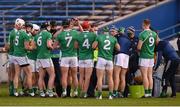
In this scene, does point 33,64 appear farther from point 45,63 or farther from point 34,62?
point 45,63

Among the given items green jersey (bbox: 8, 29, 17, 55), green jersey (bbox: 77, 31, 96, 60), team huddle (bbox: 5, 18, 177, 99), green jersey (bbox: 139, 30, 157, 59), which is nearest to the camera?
team huddle (bbox: 5, 18, 177, 99)

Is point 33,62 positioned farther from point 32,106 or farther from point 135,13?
point 135,13

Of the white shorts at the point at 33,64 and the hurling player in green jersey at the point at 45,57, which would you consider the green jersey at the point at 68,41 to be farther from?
the white shorts at the point at 33,64

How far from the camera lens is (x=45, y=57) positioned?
22.6 m

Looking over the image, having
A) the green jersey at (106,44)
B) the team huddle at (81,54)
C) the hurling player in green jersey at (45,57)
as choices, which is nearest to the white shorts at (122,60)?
the team huddle at (81,54)

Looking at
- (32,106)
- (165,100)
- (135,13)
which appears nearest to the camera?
(32,106)

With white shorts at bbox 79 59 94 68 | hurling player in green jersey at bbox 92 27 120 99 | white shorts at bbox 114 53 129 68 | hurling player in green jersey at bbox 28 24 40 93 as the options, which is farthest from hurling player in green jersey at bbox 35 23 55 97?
white shorts at bbox 114 53 129 68

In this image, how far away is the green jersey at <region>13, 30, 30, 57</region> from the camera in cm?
2264

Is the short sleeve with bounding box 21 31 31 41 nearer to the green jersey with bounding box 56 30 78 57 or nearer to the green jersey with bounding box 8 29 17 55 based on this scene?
the green jersey with bounding box 8 29 17 55

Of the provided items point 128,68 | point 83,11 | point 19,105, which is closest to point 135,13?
point 83,11

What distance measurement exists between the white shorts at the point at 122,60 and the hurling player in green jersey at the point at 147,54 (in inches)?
15.7

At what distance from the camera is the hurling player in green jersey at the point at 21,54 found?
22.7 m

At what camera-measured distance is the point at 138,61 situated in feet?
75.3

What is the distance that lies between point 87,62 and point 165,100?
91.7 inches
